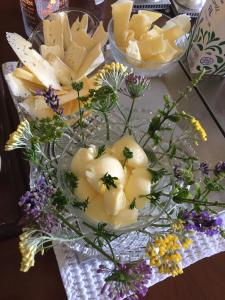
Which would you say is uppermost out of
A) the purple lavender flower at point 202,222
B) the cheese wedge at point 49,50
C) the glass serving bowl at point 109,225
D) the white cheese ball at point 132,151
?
the cheese wedge at point 49,50

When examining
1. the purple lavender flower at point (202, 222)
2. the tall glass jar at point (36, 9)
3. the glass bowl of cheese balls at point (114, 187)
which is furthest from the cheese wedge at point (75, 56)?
the purple lavender flower at point (202, 222)

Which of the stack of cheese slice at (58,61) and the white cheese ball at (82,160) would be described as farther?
the stack of cheese slice at (58,61)

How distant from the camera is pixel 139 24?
559 mm

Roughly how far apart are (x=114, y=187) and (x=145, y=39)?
295mm

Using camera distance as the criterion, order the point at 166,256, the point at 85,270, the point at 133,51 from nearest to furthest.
Answer: 1. the point at 166,256
2. the point at 85,270
3. the point at 133,51

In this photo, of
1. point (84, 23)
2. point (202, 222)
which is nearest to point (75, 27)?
point (84, 23)

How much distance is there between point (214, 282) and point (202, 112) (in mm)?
267

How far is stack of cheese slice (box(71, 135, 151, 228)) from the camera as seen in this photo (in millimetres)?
343

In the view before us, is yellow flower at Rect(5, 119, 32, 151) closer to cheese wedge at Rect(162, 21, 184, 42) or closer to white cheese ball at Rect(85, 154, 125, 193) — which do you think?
white cheese ball at Rect(85, 154, 125, 193)

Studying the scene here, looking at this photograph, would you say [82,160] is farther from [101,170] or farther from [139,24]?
[139,24]

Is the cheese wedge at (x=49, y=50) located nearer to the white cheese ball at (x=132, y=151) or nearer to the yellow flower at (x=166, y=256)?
the white cheese ball at (x=132, y=151)

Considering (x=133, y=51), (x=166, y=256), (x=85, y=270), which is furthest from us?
(x=133, y=51)

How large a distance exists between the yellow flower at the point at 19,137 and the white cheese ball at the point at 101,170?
0.07m

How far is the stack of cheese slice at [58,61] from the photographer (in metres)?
0.50
